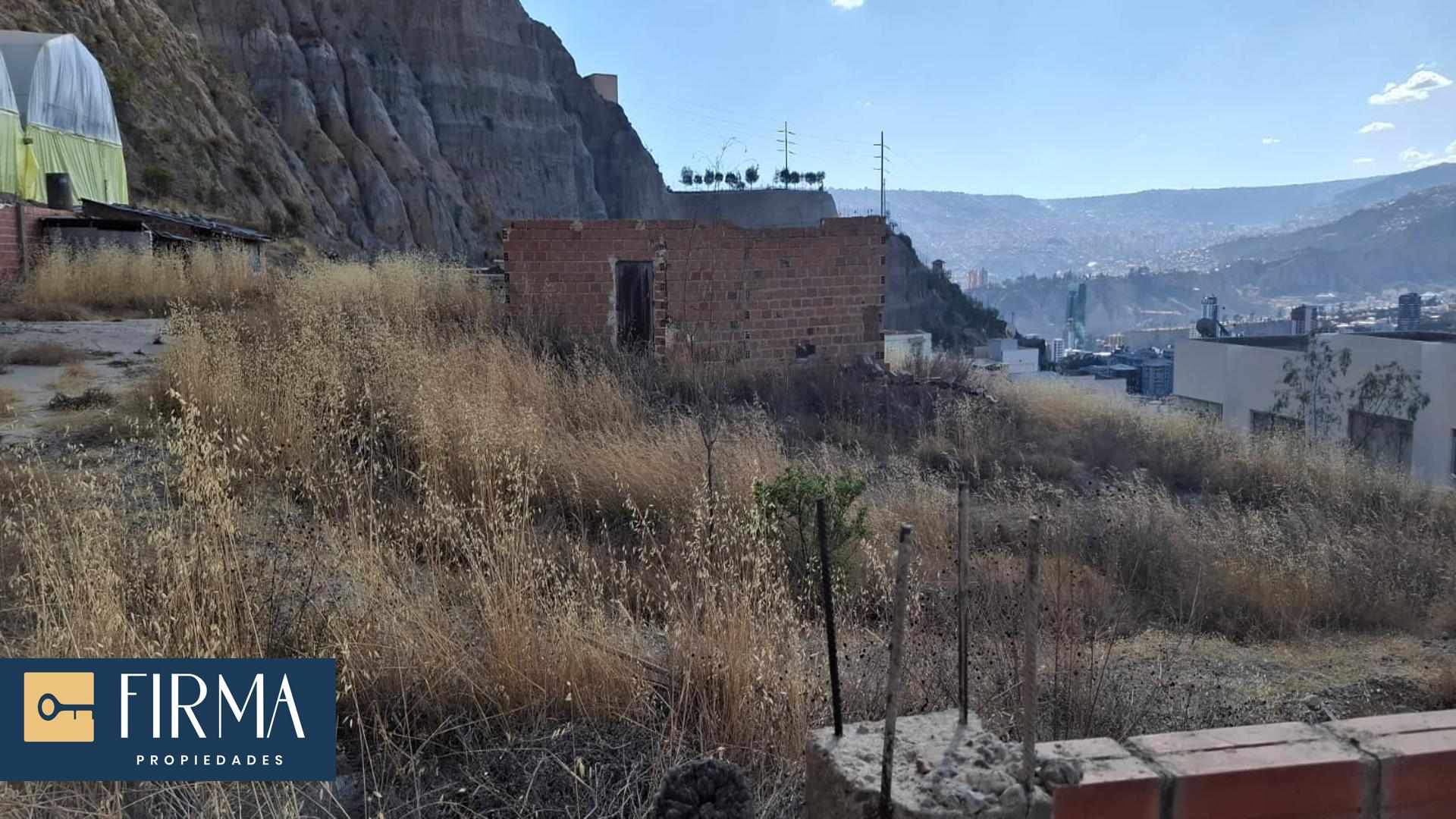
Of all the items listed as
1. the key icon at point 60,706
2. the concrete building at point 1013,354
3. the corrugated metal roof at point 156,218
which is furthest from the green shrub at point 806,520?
the concrete building at point 1013,354

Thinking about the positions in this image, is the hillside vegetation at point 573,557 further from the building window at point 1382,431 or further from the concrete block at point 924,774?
the building window at point 1382,431

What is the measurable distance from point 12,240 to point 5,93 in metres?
6.85

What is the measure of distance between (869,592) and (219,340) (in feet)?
18.5

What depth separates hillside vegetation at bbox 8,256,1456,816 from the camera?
9.65 ft

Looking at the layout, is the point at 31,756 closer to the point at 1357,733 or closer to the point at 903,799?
the point at 903,799

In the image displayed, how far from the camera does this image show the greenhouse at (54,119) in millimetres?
21172

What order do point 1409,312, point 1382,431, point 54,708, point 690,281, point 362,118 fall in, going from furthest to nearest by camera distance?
point 362,118 < point 1409,312 < point 1382,431 < point 690,281 < point 54,708

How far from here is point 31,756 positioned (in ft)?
8.52

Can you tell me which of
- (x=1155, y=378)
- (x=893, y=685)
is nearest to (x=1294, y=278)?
(x=1155, y=378)

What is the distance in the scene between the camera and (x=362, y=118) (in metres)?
45.8

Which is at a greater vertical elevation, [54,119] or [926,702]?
[54,119]

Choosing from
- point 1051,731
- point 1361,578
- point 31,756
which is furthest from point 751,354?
point 31,756

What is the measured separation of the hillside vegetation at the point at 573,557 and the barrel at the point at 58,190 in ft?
49.2

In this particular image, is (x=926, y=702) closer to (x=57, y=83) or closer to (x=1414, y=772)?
(x=1414, y=772)
